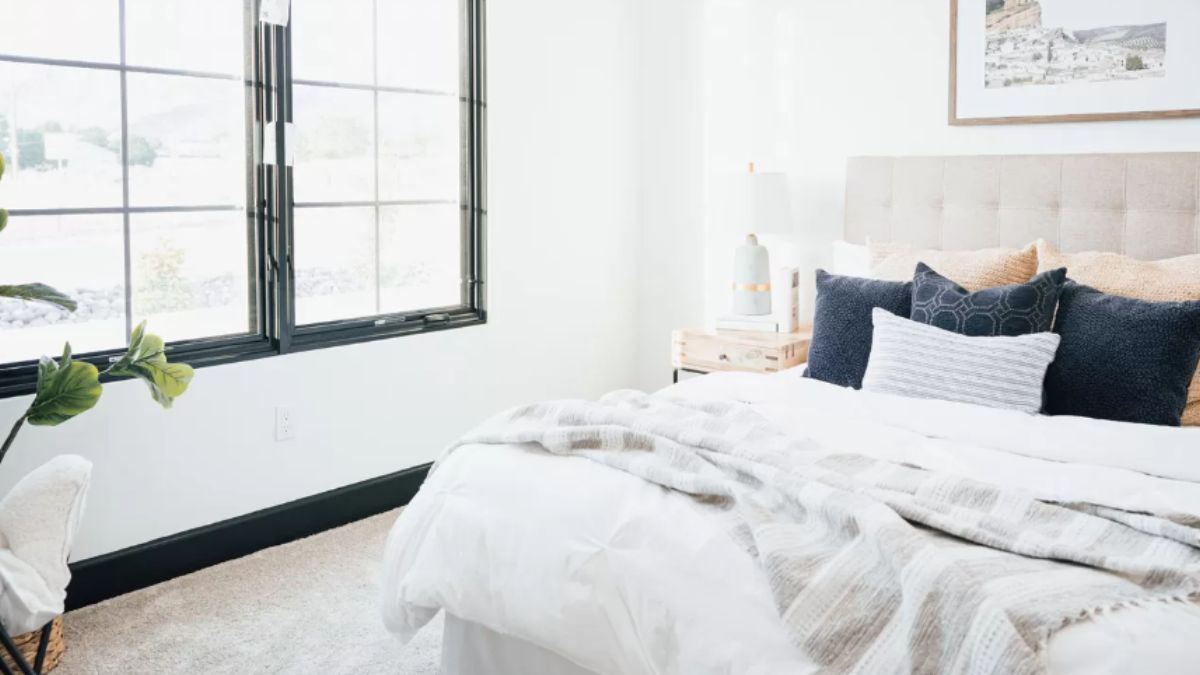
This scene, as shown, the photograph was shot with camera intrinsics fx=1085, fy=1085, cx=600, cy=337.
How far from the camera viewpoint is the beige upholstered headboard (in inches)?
133

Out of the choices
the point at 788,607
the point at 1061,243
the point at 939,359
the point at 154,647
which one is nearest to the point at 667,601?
the point at 788,607

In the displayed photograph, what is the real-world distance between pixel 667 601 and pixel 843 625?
13.2 inches

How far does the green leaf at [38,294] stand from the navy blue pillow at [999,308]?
7.37 ft

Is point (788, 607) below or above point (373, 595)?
above

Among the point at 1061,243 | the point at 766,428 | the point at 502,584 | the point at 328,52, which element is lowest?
the point at 502,584

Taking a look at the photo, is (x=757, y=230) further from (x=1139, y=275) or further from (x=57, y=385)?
(x=57, y=385)

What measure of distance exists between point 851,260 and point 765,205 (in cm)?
39

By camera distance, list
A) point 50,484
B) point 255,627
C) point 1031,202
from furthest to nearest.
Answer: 1. point 1031,202
2. point 255,627
3. point 50,484

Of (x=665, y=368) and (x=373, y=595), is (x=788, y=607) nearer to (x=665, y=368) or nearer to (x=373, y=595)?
(x=373, y=595)

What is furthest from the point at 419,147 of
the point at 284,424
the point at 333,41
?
the point at 284,424

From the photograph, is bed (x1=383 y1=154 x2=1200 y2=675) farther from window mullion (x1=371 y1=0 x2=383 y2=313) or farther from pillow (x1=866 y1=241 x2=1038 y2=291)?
window mullion (x1=371 y1=0 x2=383 y2=313)

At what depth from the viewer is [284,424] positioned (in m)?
3.54

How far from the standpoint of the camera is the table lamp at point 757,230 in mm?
4090

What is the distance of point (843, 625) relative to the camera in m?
1.73
